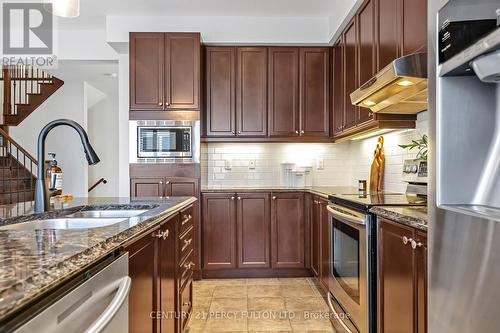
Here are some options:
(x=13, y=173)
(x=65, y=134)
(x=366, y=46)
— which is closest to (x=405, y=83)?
(x=366, y=46)

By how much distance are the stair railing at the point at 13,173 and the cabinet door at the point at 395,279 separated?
5.57 m

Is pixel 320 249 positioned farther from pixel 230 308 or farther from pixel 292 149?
pixel 292 149

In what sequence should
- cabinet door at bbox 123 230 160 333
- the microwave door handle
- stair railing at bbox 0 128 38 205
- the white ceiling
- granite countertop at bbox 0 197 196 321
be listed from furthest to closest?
stair railing at bbox 0 128 38 205
the white ceiling
cabinet door at bbox 123 230 160 333
the microwave door handle
granite countertop at bbox 0 197 196 321

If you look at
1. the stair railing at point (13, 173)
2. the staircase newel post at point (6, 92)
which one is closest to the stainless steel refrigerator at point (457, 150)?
the stair railing at point (13, 173)

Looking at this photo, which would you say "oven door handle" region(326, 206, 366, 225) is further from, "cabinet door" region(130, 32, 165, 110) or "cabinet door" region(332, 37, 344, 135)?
"cabinet door" region(130, 32, 165, 110)

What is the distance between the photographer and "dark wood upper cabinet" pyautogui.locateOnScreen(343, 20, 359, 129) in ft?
9.90

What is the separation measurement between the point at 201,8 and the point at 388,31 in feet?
6.69

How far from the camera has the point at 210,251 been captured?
3529 millimetres

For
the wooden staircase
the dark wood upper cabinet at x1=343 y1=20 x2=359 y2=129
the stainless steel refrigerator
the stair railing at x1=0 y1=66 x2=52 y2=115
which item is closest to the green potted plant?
the dark wood upper cabinet at x1=343 y1=20 x2=359 y2=129

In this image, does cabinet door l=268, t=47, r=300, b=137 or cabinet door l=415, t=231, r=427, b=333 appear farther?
cabinet door l=268, t=47, r=300, b=137

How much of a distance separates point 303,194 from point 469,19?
2.69 metres

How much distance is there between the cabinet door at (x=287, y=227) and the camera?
11.7ft

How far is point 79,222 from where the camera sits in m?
1.55

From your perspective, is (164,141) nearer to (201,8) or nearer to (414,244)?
(201,8)
